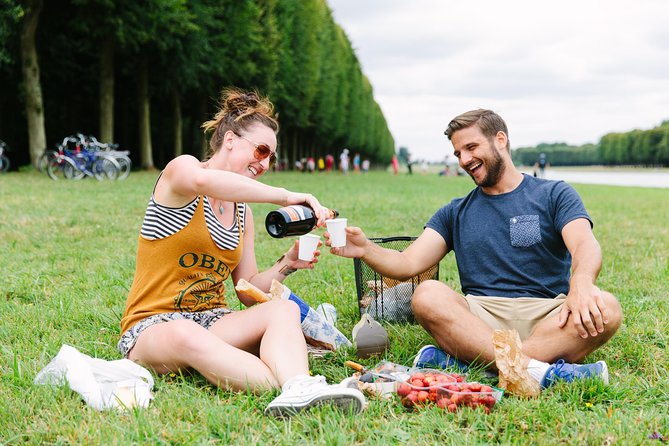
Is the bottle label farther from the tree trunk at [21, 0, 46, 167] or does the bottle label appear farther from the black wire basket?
the tree trunk at [21, 0, 46, 167]

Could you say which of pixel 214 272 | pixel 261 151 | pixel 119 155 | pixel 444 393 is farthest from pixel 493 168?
pixel 119 155

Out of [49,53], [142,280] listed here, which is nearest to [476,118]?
[142,280]

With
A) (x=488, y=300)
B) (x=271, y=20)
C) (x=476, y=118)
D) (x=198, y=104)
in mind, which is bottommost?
(x=488, y=300)

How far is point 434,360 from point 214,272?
1257 mm

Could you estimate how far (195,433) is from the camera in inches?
99.8

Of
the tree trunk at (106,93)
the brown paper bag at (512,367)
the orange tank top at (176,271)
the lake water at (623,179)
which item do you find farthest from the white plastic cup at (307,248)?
the tree trunk at (106,93)

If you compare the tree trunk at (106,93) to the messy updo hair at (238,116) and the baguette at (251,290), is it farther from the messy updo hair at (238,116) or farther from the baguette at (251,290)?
the baguette at (251,290)

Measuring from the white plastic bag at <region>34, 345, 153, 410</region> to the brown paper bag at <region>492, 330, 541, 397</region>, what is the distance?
1593 millimetres

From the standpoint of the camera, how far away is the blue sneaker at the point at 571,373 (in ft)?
10.3

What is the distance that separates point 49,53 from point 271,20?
1087 cm

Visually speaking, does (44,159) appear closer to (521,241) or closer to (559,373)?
(521,241)

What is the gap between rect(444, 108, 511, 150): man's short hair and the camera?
3760 mm

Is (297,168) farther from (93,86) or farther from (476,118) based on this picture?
(476,118)

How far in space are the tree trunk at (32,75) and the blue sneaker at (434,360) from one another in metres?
18.4
